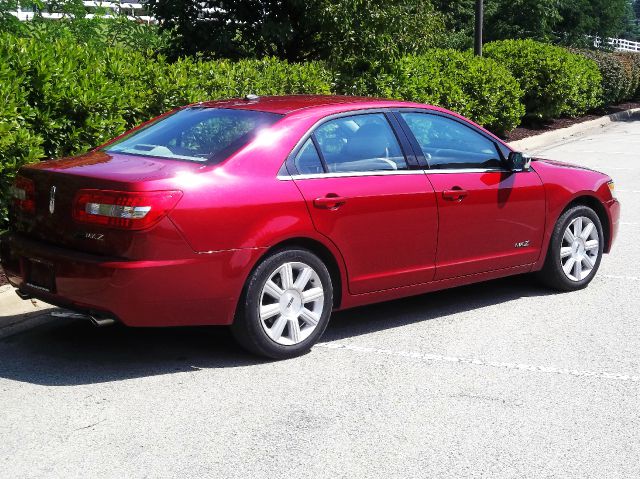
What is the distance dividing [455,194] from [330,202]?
1136 millimetres

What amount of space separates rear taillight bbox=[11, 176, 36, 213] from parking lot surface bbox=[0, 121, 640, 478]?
880 millimetres

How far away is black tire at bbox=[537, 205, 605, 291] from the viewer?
26.5ft

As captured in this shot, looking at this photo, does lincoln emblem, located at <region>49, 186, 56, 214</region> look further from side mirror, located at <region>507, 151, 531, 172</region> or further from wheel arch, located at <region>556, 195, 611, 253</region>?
wheel arch, located at <region>556, 195, 611, 253</region>

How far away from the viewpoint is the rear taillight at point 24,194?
626 cm

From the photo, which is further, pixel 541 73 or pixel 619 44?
pixel 619 44

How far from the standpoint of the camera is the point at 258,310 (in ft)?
20.1

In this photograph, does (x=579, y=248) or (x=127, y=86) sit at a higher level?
(x=127, y=86)

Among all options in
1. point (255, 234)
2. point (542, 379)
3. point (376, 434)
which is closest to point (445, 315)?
point (542, 379)

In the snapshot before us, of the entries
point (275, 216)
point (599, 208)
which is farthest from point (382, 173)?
point (599, 208)

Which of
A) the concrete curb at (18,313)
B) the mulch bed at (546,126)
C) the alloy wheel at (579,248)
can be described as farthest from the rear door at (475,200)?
the mulch bed at (546,126)

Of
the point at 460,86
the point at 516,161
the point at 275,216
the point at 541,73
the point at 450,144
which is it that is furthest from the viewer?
the point at 541,73

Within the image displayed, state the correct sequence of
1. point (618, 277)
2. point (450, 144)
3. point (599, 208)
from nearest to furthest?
point (450, 144), point (599, 208), point (618, 277)

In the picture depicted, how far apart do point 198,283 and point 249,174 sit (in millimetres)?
723

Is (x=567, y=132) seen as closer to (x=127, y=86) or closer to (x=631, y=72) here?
(x=631, y=72)
